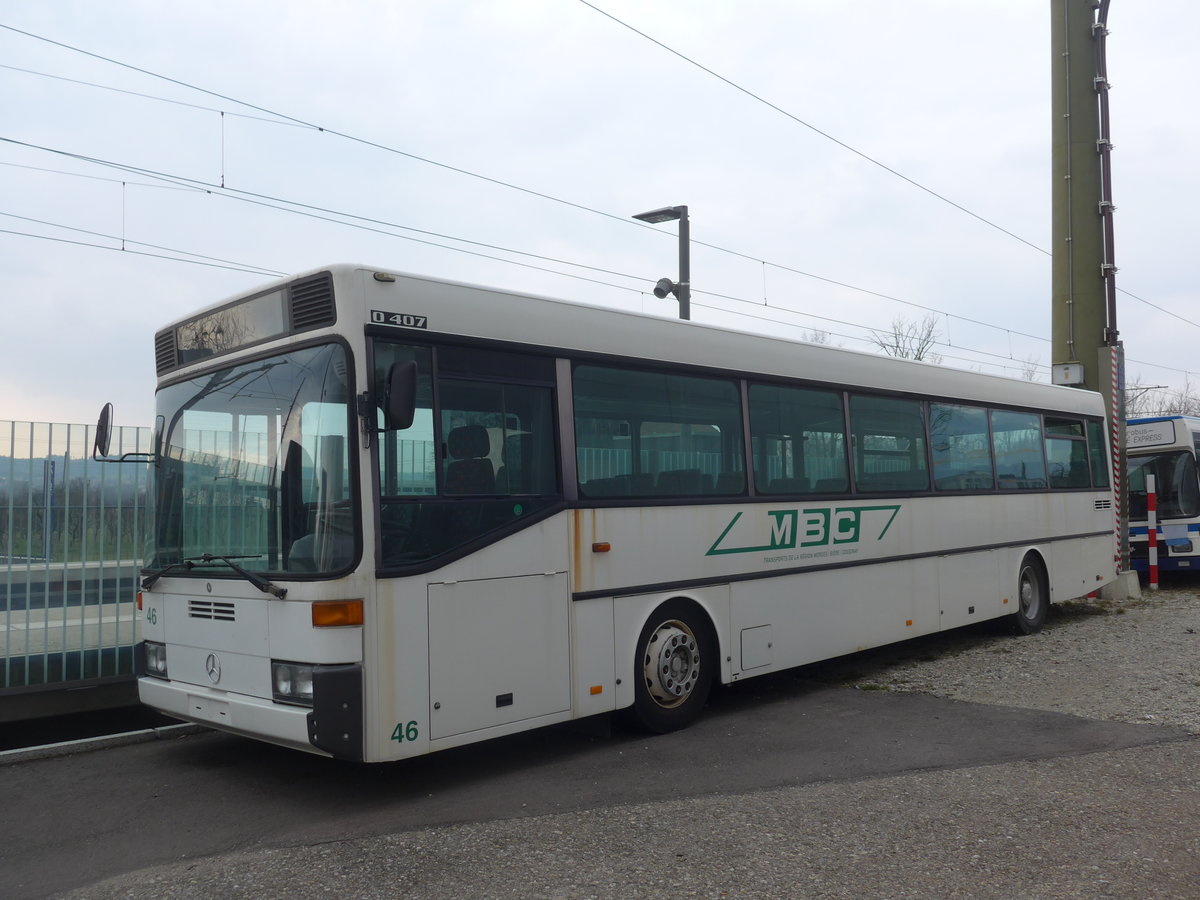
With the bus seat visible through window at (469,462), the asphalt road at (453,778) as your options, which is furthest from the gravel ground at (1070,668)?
the bus seat visible through window at (469,462)

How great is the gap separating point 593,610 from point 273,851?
2.47 m

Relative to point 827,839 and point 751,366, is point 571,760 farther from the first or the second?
point 751,366

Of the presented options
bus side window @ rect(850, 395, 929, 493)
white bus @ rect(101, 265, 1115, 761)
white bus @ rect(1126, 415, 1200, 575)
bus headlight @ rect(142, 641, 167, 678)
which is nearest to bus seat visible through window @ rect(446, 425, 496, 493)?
white bus @ rect(101, 265, 1115, 761)

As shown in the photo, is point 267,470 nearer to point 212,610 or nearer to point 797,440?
point 212,610

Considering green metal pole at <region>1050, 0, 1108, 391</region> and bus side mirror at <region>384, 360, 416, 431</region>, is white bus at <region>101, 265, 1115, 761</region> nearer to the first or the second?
bus side mirror at <region>384, 360, 416, 431</region>

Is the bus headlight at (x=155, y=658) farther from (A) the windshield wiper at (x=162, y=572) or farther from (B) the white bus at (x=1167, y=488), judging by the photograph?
(B) the white bus at (x=1167, y=488)

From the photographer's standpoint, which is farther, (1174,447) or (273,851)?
(1174,447)

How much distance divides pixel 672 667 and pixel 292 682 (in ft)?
9.15

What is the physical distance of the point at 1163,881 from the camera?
14.3ft

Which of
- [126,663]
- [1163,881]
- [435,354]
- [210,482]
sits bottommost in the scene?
[1163,881]

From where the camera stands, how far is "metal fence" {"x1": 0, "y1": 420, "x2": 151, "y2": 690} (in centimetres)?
773

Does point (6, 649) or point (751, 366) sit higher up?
point (751, 366)

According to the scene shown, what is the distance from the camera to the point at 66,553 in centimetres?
803

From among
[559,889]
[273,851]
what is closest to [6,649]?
[273,851]
